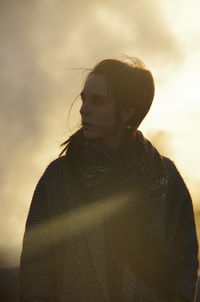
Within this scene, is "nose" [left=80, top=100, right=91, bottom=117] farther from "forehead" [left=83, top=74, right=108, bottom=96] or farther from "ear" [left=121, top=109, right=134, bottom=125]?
"ear" [left=121, top=109, right=134, bottom=125]

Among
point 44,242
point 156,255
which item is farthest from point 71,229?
point 156,255

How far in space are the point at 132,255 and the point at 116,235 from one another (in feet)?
0.57

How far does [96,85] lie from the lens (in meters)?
6.04

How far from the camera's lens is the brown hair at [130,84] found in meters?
6.09

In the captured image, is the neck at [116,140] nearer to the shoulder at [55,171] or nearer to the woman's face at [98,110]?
→ the woman's face at [98,110]

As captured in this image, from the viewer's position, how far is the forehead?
6.02 m

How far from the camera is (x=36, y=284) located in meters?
6.00

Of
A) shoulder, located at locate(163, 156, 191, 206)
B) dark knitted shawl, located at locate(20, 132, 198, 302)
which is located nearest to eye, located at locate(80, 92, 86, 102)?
dark knitted shawl, located at locate(20, 132, 198, 302)

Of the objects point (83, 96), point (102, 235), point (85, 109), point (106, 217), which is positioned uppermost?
point (83, 96)

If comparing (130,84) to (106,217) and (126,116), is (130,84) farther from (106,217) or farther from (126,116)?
(106,217)

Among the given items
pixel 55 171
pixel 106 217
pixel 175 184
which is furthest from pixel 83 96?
pixel 175 184

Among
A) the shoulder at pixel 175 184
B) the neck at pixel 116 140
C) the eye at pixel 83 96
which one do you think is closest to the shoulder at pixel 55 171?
the neck at pixel 116 140

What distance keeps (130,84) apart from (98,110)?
32 cm

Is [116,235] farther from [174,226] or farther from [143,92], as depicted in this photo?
[143,92]
